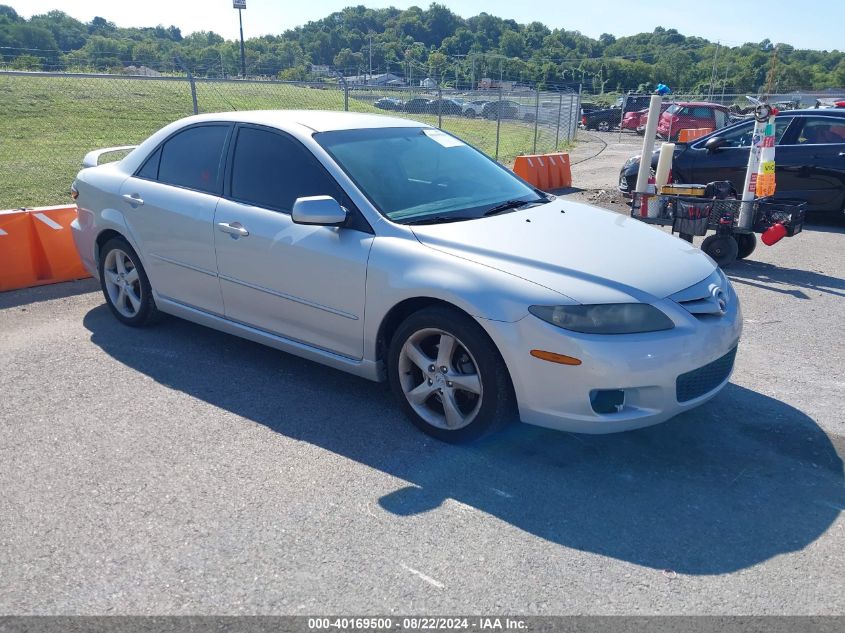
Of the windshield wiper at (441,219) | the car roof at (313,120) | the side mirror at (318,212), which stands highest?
the car roof at (313,120)

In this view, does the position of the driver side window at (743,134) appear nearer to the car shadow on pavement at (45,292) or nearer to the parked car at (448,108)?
the car shadow on pavement at (45,292)

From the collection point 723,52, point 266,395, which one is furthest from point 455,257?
point 723,52

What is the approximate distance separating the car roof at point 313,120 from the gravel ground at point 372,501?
62.1 inches

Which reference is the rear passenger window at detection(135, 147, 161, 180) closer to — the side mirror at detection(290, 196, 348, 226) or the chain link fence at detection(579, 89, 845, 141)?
the side mirror at detection(290, 196, 348, 226)

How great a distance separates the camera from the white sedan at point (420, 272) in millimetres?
3521

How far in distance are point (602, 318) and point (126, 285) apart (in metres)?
3.73

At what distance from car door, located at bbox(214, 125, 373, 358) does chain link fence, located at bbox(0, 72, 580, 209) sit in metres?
6.36

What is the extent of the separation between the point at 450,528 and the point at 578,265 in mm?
1434

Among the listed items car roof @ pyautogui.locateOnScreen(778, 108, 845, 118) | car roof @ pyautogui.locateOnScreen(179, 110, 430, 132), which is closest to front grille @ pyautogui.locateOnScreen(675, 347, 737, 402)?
car roof @ pyautogui.locateOnScreen(179, 110, 430, 132)

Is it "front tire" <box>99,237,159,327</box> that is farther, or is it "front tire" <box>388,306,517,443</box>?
"front tire" <box>99,237,159,327</box>

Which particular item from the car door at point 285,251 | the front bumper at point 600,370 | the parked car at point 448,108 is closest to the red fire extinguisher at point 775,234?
the front bumper at point 600,370

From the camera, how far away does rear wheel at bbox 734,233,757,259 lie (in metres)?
8.32

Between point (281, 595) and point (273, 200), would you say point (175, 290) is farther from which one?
point (281, 595)

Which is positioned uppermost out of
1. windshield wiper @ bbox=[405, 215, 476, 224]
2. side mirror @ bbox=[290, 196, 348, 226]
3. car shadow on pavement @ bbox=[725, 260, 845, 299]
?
side mirror @ bbox=[290, 196, 348, 226]
